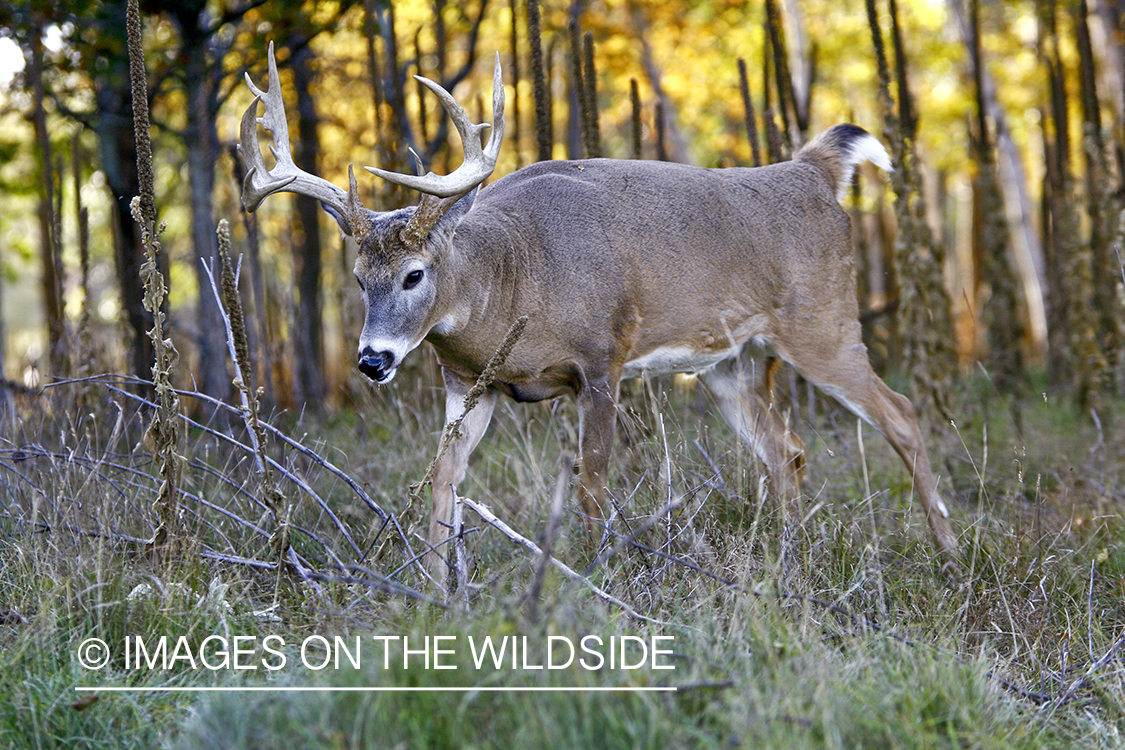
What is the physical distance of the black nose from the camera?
3.80 metres

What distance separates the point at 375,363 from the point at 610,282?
1200mm

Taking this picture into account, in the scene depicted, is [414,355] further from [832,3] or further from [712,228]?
[832,3]

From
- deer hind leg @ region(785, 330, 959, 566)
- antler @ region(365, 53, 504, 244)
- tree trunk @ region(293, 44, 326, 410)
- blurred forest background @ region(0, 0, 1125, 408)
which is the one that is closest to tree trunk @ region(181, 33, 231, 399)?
blurred forest background @ region(0, 0, 1125, 408)

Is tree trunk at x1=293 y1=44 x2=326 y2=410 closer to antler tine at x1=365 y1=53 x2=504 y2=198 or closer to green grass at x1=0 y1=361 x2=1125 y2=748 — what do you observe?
green grass at x1=0 y1=361 x2=1125 y2=748

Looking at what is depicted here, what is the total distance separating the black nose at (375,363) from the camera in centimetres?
380

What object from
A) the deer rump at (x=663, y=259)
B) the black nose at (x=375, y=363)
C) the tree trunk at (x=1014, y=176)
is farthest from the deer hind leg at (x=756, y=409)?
the tree trunk at (x=1014, y=176)

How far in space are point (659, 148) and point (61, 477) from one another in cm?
489

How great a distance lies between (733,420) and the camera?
5.40m

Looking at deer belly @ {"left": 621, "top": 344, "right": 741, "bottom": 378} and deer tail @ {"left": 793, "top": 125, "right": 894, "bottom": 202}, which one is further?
deer tail @ {"left": 793, "top": 125, "right": 894, "bottom": 202}

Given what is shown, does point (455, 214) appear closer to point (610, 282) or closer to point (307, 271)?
point (610, 282)

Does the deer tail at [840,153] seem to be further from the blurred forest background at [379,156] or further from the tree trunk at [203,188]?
the tree trunk at [203,188]
